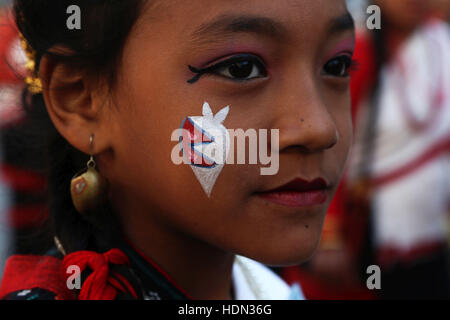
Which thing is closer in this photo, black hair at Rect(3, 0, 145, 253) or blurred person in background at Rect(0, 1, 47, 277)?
black hair at Rect(3, 0, 145, 253)

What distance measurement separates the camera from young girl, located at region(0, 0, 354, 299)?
121cm

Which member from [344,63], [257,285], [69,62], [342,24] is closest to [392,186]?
[257,285]

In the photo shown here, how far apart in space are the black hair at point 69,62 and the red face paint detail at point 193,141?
246 millimetres

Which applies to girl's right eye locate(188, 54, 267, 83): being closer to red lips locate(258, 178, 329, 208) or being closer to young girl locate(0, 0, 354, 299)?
young girl locate(0, 0, 354, 299)

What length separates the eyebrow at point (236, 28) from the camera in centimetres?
119

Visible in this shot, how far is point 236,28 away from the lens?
1196 millimetres

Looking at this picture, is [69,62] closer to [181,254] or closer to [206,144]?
[206,144]

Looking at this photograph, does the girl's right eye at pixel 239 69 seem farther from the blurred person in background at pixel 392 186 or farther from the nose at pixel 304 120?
the blurred person in background at pixel 392 186

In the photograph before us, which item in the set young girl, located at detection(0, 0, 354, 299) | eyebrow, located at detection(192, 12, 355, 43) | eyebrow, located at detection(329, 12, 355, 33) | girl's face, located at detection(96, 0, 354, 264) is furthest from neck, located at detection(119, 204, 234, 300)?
eyebrow, located at detection(329, 12, 355, 33)

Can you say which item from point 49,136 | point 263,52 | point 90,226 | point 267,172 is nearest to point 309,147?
point 267,172

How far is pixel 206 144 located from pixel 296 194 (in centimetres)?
23

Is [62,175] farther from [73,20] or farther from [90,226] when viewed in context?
[73,20]

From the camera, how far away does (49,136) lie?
61.5 inches

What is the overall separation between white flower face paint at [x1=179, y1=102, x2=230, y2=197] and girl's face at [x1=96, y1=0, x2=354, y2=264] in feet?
0.05
